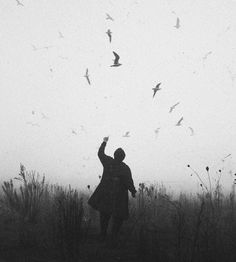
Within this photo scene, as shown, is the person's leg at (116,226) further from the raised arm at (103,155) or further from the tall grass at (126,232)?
the raised arm at (103,155)

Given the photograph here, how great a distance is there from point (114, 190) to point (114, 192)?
0.03 meters

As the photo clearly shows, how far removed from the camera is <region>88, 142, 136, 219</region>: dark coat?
19.2 ft

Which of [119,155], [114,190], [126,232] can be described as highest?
[119,155]

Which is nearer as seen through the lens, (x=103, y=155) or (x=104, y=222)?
(x=104, y=222)

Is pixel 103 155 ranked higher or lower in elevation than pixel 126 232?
higher

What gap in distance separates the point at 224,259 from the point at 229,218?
365 centimetres

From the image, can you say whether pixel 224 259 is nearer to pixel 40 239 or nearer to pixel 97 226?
pixel 40 239

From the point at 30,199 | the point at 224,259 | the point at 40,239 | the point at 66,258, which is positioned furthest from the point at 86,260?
the point at 30,199

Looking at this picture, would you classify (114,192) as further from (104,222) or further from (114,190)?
(104,222)

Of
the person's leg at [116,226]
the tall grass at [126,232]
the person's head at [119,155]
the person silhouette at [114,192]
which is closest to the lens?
the tall grass at [126,232]

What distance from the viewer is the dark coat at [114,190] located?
5852 mm

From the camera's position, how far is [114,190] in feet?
19.5

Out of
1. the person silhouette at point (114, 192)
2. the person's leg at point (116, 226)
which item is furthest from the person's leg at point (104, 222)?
the person's leg at point (116, 226)

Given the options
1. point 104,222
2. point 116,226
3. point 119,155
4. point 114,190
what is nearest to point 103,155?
point 119,155
